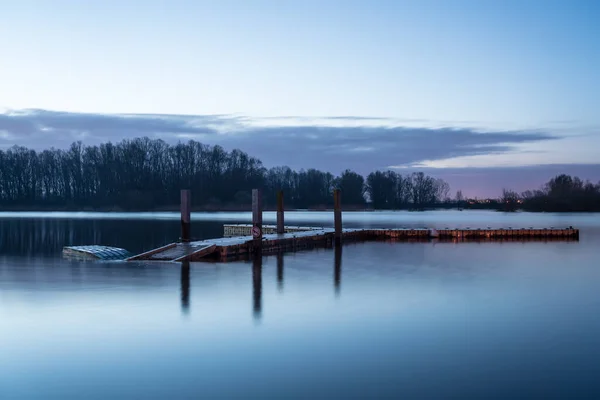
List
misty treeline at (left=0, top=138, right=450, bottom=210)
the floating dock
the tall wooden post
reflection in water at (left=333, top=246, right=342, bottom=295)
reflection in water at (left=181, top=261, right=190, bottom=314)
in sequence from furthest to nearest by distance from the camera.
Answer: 1. misty treeline at (left=0, top=138, right=450, bottom=210)
2. the tall wooden post
3. the floating dock
4. reflection in water at (left=333, top=246, right=342, bottom=295)
5. reflection in water at (left=181, top=261, right=190, bottom=314)

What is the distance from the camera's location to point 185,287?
53.1 ft

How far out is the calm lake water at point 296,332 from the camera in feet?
27.0

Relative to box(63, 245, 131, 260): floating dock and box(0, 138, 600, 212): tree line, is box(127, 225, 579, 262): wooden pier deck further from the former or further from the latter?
box(0, 138, 600, 212): tree line

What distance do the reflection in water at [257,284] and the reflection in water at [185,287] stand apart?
Answer: 60.5 inches

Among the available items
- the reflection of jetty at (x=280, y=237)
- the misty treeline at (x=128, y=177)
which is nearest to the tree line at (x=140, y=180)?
the misty treeline at (x=128, y=177)

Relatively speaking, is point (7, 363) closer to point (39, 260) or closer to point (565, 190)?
point (39, 260)

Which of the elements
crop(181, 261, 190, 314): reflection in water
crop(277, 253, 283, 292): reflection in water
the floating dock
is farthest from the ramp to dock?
crop(277, 253, 283, 292): reflection in water

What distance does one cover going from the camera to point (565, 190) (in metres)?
106


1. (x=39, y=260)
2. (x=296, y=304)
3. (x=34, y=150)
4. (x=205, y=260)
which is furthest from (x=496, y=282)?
(x=34, y=150)

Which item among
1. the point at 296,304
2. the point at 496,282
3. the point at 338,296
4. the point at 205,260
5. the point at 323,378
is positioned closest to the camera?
the point at 323,378

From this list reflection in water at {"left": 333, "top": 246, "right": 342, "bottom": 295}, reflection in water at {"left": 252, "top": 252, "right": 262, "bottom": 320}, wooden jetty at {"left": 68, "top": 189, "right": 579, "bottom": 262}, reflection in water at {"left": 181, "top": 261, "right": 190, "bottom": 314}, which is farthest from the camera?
wooden jetty at {"left": 68, "top": 189, "right": 579, "bottom": 262}

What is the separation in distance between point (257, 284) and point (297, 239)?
11.1 meters

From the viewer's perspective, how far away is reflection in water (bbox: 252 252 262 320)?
13500mm

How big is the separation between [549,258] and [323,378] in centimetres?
1944
